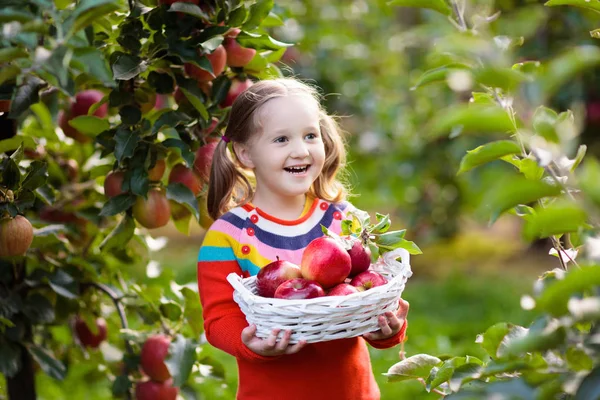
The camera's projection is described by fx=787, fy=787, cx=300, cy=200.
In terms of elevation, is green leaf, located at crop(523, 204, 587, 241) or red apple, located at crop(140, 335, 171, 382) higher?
green leaf, located at crop(523, 204, 587, 241)

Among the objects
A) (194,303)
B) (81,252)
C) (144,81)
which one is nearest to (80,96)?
(144,81)

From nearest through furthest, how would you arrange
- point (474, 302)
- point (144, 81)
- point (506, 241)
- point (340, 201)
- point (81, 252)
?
point (340, 201) → point (144, 81) → point (81, 252) → point (474, 302) → point (506, 241)

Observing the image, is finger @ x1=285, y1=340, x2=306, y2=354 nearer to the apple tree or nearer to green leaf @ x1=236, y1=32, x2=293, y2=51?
the apple tree

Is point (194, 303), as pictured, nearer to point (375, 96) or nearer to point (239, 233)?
point (239, 233)

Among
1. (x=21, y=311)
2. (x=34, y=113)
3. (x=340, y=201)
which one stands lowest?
(x=21, y=311)

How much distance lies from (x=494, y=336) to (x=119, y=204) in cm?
90

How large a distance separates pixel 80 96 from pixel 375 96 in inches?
119

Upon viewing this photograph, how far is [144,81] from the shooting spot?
1.83 metres

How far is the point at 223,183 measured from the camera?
1695 millimetres

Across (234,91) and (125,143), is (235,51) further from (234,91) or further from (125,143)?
(125,143)

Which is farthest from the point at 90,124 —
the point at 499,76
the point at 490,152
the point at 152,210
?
the point at 499,76

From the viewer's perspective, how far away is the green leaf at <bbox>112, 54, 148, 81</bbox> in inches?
63.1

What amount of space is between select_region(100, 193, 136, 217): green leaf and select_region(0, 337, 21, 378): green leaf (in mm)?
463

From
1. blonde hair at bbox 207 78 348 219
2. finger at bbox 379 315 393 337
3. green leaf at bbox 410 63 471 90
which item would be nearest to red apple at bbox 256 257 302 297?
finger at bbox 379 315 393 337
